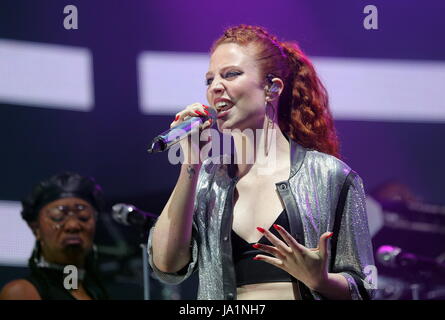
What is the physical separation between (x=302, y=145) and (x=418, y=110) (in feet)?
4.34

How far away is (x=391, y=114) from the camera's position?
336cm

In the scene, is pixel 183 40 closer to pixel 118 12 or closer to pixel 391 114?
pixel 118 12

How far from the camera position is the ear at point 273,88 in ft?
7.27

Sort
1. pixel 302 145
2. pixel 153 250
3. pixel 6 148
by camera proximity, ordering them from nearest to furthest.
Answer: pixel 153 250
pixel 302 145
pixel 6 148

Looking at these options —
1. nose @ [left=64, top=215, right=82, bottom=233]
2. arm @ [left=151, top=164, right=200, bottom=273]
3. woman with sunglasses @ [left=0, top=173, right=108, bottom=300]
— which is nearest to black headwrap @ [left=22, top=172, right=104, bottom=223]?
woman with sunglasses @ [left=0, top=173, right=108, bottom=300]

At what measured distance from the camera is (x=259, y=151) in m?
2.18

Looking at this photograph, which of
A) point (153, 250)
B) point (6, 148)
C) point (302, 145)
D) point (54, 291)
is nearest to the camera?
point (153, 250)

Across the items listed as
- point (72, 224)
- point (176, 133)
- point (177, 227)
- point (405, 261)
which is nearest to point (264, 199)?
point (177, 227)

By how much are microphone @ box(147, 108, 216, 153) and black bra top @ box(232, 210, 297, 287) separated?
13.2 inches

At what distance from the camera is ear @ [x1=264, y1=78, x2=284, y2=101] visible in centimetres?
221

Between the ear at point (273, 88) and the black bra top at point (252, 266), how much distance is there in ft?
1.34

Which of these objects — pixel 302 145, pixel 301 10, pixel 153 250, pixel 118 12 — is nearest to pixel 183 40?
pixel 118 12

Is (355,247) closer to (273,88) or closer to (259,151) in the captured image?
(259,151)

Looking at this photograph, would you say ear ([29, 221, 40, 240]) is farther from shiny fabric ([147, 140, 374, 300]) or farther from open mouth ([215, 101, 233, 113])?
open mouth ([215, 101, 233, 113])
